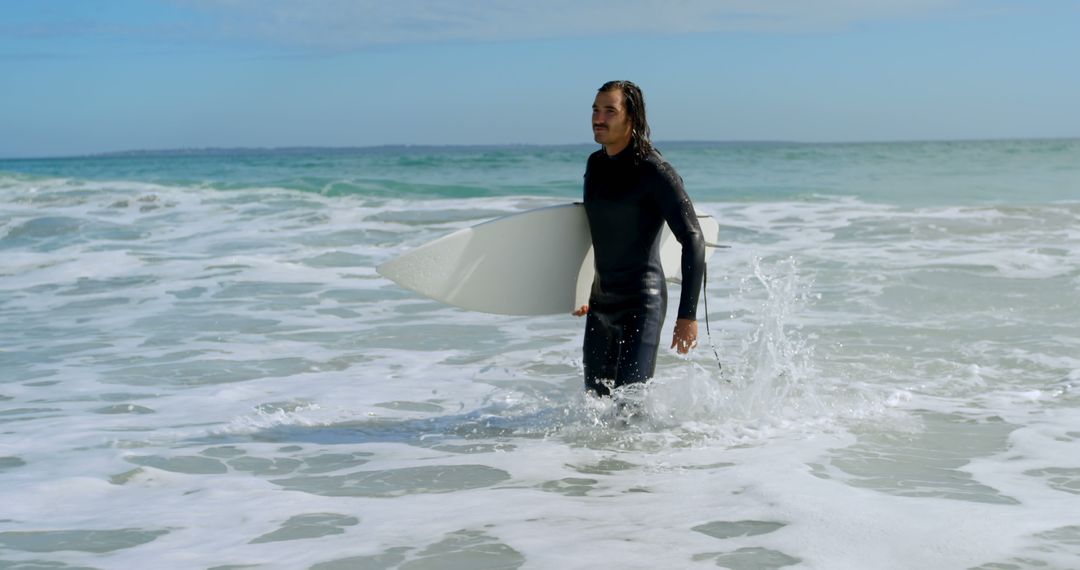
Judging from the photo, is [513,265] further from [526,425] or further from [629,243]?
[629,243]

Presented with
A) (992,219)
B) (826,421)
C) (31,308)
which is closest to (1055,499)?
(826,421)

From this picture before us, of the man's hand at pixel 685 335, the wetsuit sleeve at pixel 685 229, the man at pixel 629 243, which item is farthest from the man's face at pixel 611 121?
the man's hand at pixel 685 335

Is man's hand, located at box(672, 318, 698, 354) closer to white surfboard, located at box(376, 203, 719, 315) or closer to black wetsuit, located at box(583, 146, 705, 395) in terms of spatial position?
black wetsuit, located at box(583, 146, 705, 395)

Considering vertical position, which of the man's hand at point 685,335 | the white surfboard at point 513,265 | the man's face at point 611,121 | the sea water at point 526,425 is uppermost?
the man's face at point 611,121

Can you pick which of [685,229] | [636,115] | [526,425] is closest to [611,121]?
[636,115]

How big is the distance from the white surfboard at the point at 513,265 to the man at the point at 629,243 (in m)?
0.31

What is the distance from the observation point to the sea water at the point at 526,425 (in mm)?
3418

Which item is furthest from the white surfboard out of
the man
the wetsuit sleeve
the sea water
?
the wetsuit sleeve

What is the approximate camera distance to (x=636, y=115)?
4184 mm

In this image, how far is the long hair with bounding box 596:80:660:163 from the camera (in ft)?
13.6

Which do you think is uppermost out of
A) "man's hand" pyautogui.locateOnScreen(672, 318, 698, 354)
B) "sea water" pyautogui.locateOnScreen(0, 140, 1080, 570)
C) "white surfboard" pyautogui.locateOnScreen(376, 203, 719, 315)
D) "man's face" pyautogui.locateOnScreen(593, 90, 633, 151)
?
"man's face" pyautogui.locateOnScreen(593, 90, 633, 151)

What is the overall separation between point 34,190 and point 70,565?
2223cm

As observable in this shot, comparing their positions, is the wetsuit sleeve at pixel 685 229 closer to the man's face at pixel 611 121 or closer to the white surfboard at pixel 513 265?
the man's face at pixel 611 121

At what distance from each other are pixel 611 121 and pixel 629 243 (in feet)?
1.63
